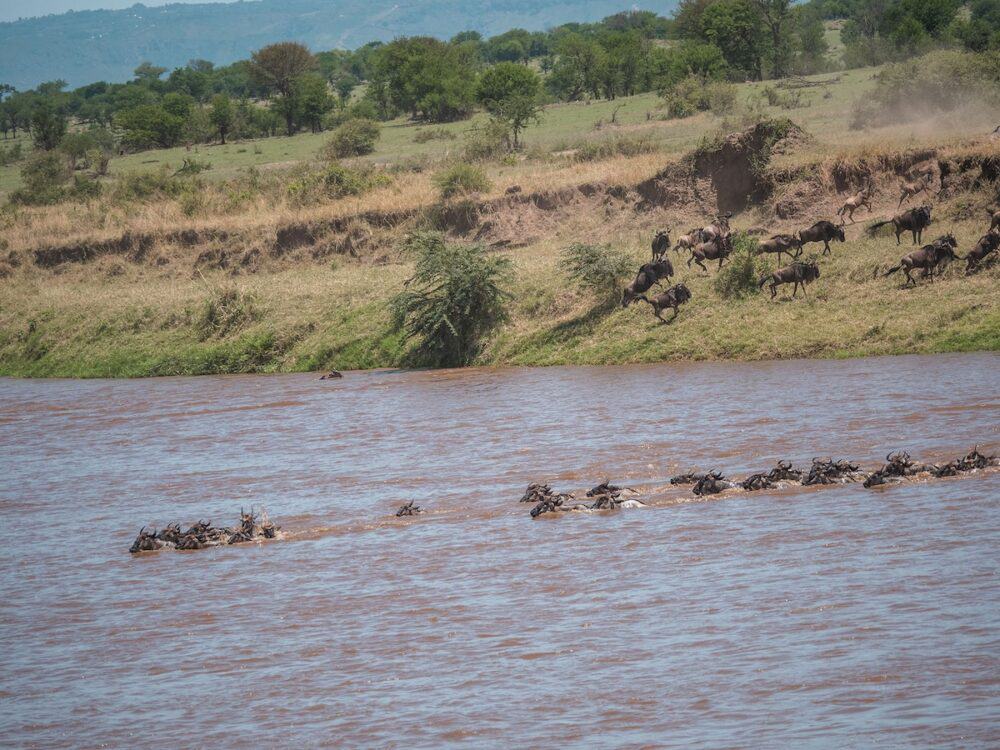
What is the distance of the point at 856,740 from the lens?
7883mm

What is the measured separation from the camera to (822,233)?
25.4m

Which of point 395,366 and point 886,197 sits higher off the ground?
point 886,197

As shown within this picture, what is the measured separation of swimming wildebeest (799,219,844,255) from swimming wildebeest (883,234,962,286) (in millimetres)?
2209

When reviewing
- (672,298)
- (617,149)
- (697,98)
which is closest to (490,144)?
(617,149)

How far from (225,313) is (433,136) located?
30.4 meters

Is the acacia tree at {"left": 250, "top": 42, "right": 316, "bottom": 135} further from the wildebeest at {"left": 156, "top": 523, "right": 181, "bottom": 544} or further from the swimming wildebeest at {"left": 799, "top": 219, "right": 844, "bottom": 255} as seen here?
the wildebeest at {"left": 156, "top": 523, "right": 181, "bottom": 544}

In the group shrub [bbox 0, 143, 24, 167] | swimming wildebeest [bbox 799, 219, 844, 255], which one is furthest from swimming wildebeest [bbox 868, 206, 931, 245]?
shrub [bbox 0, 143, 24, 167]

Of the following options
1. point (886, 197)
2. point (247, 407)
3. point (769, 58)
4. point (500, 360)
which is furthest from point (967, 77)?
point (769, 58)

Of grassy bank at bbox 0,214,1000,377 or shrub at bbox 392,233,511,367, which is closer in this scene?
grassy bank at bbox 0,214,1000,377

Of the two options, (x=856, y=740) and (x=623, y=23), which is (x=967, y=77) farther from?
(x=623, y=23)

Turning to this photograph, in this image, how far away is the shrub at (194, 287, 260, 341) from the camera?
106 feet

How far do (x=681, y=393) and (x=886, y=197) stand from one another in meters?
9.77

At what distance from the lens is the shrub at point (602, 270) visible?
26734mm

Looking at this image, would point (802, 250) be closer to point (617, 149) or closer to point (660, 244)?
point (660, 244)
